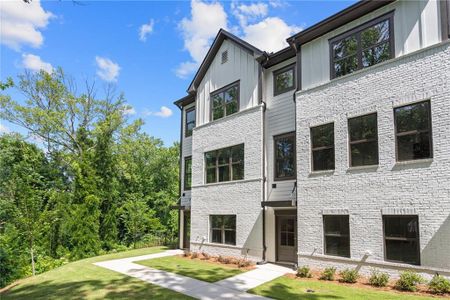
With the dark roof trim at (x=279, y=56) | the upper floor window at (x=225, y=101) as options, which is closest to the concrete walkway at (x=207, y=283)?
the upper floor window at (x=225, y=101)

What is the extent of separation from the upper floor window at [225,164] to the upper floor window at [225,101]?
1.97 meters

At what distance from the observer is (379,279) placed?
29.8 feet

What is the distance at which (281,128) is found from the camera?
45.4ft

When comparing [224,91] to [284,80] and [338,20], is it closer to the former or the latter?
[284,80]

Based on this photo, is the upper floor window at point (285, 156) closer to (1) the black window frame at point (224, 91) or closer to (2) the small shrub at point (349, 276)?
(1) the black window frame at point (224, 91)

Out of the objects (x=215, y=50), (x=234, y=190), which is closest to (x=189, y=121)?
(x=215, y=50)

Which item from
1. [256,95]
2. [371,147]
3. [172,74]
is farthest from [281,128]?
[172,74]

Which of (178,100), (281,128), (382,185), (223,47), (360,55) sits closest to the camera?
(382,185)

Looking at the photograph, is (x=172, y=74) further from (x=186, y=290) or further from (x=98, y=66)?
(x=186, y=290)

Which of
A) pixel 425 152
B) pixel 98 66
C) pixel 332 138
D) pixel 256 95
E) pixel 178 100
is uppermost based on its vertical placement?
pixel 98 66

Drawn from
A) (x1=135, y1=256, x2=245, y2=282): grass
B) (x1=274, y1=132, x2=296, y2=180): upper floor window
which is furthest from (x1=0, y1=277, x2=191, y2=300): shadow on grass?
(x1=274, y1=132, x2=296, y2=180): upper floor window

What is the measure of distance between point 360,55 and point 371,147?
10.9 feet

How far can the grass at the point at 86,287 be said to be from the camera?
9.00 meters

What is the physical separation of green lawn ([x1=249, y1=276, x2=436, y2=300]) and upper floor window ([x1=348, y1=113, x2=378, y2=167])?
395 centimetres
